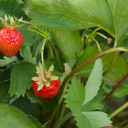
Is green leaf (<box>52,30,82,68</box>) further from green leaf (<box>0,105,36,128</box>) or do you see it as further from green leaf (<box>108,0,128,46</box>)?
green leaf (<box>0,105,36,128</box>)

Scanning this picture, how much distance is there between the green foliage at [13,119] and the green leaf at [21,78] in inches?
3.7

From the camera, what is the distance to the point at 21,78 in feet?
1.77

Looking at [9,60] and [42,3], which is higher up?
[42,3]

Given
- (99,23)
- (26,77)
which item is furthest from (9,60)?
(99,23)

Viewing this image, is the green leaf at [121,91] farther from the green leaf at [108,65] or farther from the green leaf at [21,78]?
the green leaf at [21,78]

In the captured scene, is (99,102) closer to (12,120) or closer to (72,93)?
(72,93)

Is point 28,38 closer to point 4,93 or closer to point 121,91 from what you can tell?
point 4,93

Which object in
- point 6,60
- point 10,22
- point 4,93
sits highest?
point 10,22

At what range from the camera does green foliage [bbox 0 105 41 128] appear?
1.28ft

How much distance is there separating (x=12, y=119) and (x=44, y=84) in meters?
0.16

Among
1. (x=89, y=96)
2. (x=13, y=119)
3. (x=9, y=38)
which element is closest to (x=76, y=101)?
(x=89, y=96)

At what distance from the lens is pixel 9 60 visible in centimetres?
55

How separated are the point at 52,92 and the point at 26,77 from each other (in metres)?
0.10

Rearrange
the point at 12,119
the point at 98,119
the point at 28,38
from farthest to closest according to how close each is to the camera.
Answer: the point at 28,38, the point at 98,119, the point at 12,119
